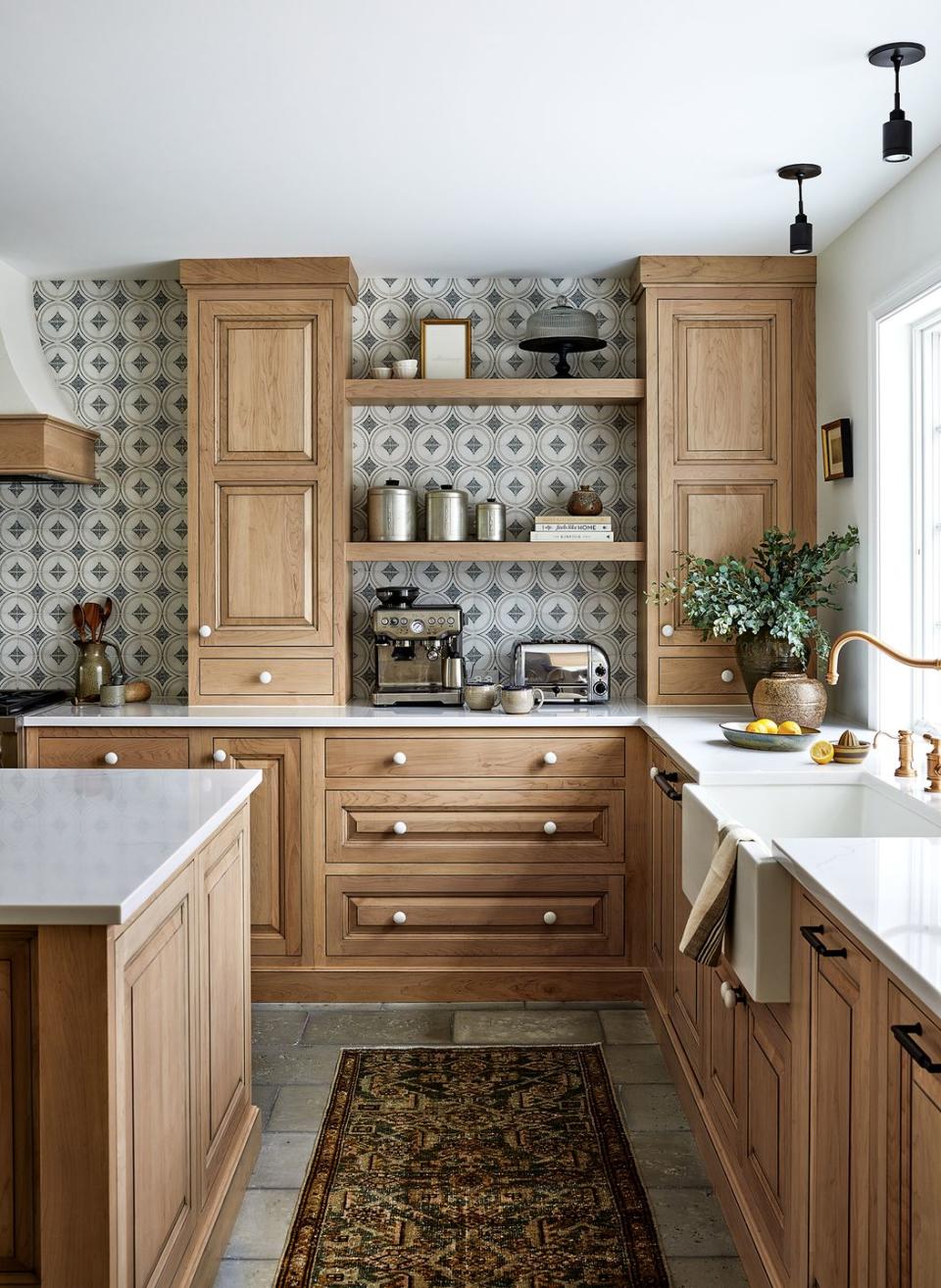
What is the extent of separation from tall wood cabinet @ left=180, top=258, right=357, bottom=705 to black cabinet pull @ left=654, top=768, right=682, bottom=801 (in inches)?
49.5

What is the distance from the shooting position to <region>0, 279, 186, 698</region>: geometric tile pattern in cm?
440

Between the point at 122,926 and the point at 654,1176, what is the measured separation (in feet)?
5.27

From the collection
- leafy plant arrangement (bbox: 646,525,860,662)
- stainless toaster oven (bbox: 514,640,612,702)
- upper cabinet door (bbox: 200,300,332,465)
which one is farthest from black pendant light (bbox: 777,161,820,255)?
upper cabinet door (bbox: 200,300,332,465)

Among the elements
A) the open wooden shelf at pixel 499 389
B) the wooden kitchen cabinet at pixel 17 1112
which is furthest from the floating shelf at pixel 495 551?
the wooden kitchen cabinet at pixel 17 1112

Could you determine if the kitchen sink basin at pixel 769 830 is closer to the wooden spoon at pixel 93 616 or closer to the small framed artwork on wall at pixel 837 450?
the small framed artwork on wall at pixel 837 450

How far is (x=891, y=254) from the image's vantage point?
3350mm

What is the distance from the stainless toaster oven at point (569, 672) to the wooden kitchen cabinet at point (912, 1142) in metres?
2.62

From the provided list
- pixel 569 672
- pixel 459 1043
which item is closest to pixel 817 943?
pixel 459 1043

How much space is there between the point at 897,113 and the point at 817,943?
5.42 feet

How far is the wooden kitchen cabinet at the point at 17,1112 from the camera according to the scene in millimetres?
1673

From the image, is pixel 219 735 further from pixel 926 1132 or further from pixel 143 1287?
pixel 926 1132

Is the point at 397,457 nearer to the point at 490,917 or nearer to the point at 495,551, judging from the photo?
the point at 495,551

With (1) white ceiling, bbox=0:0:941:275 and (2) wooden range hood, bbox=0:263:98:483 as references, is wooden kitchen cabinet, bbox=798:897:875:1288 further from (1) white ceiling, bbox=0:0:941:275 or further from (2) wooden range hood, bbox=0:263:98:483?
(2) wooden range hood, bbox=0:263:98:483

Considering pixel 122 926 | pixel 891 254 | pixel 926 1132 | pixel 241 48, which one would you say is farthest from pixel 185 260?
pixel 926 1132
